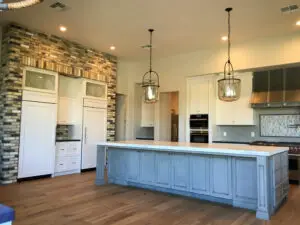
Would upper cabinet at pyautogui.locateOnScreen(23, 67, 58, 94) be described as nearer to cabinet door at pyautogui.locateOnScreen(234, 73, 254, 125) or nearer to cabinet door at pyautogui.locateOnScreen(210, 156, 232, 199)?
cabinet door at pyautogui.locateOnScreen(210, 156, 232, 199)

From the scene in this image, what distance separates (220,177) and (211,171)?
163mm

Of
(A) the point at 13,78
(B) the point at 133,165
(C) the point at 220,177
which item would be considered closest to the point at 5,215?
(C) the point at 220,177

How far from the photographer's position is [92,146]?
696cm

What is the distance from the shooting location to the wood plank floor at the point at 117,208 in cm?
318

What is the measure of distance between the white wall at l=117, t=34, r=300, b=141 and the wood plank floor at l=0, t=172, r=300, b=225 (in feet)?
9.86

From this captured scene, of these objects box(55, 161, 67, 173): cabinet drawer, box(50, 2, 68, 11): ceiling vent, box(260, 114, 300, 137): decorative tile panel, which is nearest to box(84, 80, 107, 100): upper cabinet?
box(55, 161, 67, 173): cabinet drawer

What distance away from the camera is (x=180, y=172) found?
14.2 feet

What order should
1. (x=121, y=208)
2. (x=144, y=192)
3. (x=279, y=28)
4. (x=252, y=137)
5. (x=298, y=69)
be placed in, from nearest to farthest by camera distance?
1. (x=121, y=208)
2. (x=144, y=192)
3. (x=279, y=28)
4. (x=298, y=69)
5. (x=252, y=137)

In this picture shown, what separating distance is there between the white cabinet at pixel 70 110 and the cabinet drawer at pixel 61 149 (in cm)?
61

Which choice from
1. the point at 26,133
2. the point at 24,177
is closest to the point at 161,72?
the point at 26,133

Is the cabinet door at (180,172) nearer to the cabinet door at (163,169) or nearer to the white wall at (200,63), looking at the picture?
the cabinet door at (163,169)

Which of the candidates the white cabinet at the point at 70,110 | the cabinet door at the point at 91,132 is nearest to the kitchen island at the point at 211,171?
the cabinet door at the point at 91,132

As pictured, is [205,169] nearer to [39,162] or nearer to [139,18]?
[139,18]

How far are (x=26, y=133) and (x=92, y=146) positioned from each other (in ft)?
6.28
